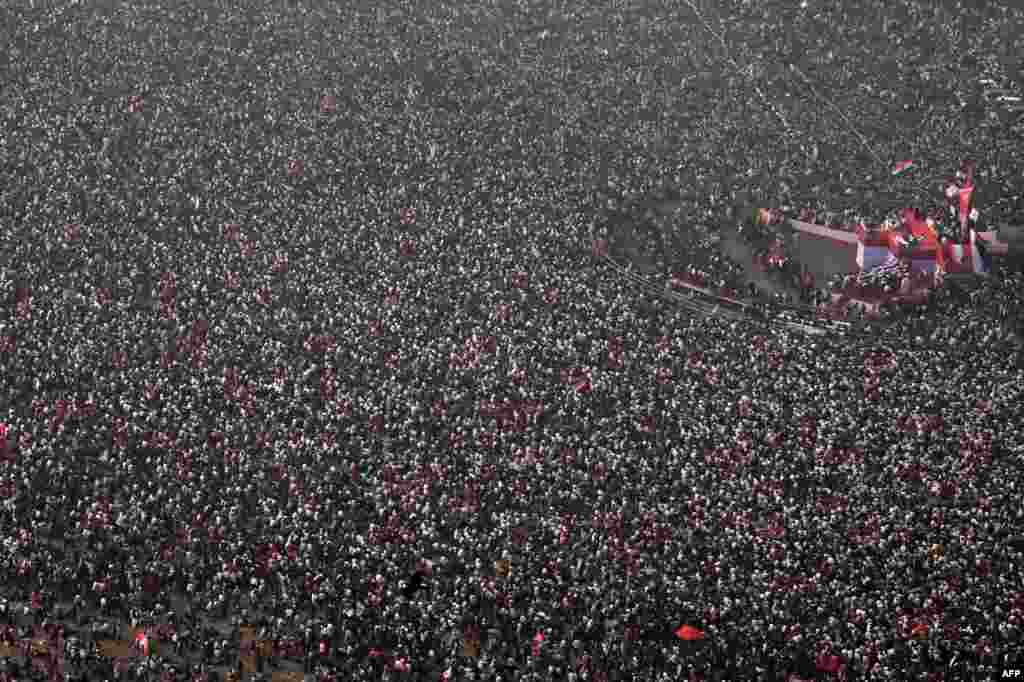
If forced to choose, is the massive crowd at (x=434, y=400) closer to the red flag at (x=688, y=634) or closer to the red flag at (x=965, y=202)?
the red flag at (x=688, y=634)

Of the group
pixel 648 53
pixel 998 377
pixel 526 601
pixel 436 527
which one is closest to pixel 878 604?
pixel 526 601

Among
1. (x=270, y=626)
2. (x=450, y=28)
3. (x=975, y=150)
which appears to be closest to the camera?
(x=270, y=626)

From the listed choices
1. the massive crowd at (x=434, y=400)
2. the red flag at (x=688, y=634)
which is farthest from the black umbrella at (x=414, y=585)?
the red flag at (x=688, y=634)

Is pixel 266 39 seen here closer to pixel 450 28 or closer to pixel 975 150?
pixel 450 28

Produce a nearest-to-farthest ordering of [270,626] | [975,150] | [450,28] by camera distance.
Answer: [270,626], [975,150], [450,28]

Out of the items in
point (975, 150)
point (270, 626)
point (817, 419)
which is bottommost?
point (270, 626)

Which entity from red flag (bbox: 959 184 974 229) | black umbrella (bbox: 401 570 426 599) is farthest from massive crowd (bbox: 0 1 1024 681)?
red flag (bbox: 959 184 974 229)

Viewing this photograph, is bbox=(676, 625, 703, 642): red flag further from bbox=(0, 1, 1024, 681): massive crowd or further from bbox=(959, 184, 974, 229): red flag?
bbox=(959, 184, 974, 229): red flag

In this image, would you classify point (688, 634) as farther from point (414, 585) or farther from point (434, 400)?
point (434, 400)

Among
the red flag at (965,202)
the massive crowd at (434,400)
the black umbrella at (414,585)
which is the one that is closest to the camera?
the massive crowd at (434,400)
